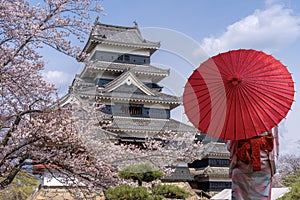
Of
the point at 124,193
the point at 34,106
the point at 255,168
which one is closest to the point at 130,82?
the point at 124,193

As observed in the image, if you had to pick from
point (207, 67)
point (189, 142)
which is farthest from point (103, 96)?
point (207, 67)

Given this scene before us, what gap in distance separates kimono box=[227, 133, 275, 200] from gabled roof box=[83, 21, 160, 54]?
15.0m

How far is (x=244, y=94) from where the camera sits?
3.09m

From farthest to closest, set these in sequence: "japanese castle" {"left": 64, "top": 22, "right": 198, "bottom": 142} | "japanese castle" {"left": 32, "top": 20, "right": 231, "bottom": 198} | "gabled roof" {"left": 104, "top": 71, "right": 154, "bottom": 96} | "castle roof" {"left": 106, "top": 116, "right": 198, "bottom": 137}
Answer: "gabled roof" {"left": 104, "top": 71, "right": 154, "bottom": 96}, "japanese castle" {"left": 32, "top": 20, "right": 231, "bottom": 198}, "japanese castle" {"left": 64, "top": 22, "right": 198, "bottom": 142}, "castle roof" {"left": 106, "top": 116, "right": 198, "bottom": 137}

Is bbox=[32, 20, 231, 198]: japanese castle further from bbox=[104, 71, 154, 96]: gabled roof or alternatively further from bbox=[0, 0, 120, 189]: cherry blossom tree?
bbox=[0, 0, 120, 189]: cherry blossom tree

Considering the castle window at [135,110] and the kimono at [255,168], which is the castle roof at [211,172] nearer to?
the castle window at [135,110]

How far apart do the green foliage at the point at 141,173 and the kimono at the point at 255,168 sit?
6467mm

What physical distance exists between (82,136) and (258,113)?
3.82 meters

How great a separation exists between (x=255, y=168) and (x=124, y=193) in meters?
5.64

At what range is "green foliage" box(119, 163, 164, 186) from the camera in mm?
9469

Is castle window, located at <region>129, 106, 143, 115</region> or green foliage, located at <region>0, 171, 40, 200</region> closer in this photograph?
green foliage, located at <region>0, 171, 40, 200</region>

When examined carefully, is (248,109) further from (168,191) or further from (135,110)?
(135,110)

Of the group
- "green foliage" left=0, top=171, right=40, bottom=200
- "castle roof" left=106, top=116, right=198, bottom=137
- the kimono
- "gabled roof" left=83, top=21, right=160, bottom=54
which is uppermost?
"gabled roof" left=83, top=21, right=160, bottom=54

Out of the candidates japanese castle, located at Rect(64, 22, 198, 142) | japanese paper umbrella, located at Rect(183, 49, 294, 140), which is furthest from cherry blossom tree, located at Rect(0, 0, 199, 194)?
japanese castle, located at Rect(64, 22, 198, 142)
